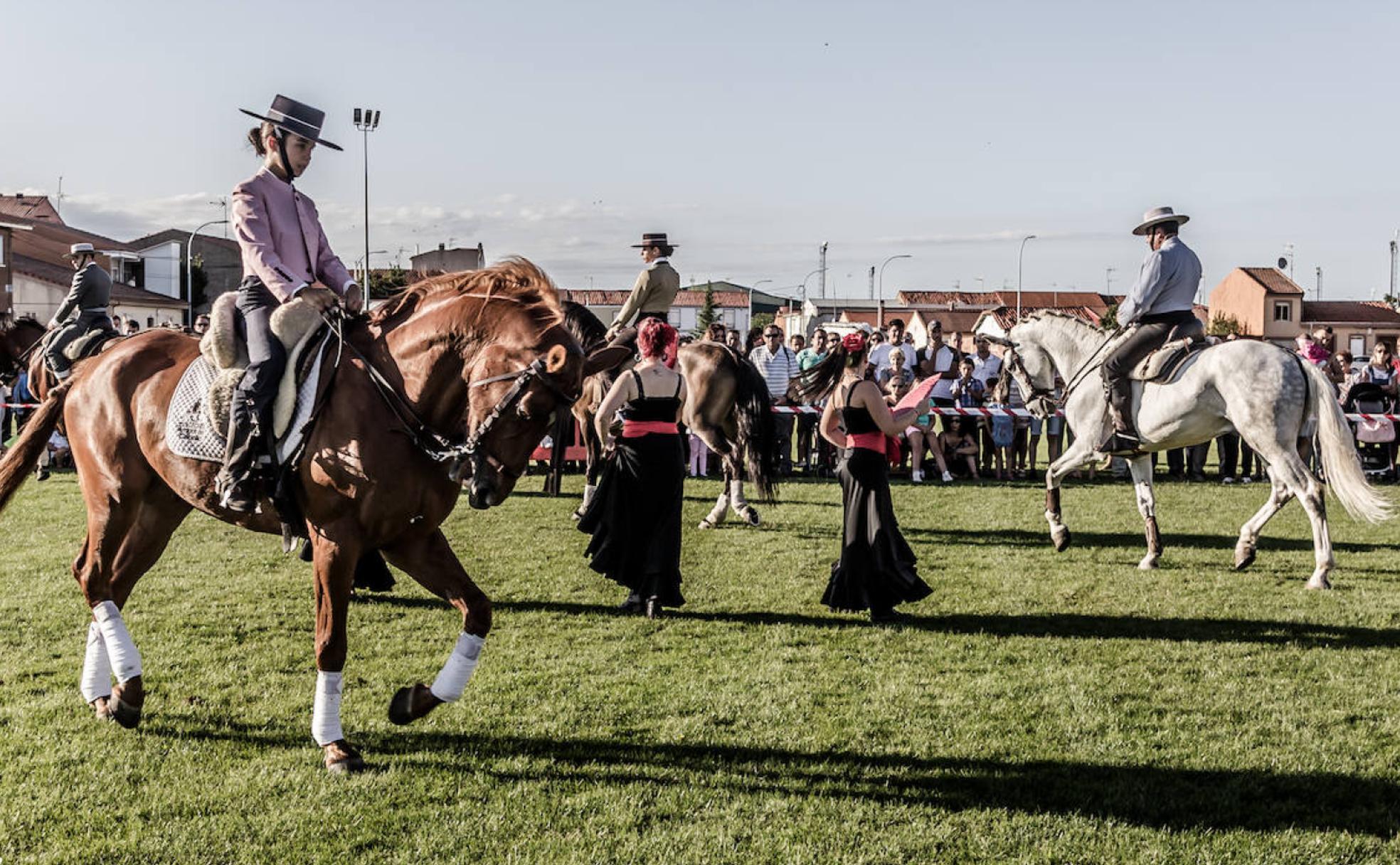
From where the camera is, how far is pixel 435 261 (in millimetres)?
69312

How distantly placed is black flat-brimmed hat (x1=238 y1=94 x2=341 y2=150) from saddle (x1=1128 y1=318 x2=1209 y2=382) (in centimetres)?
812

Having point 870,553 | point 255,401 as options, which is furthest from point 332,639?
point 870,553

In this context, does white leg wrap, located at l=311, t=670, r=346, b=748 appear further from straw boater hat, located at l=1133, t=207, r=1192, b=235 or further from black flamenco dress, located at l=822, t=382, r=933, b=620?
straw boater hat, located at l=1133, t=207, r=1192, b=235

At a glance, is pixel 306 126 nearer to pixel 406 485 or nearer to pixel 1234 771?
pixel 406 485

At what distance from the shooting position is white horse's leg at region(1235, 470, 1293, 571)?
34.5ft

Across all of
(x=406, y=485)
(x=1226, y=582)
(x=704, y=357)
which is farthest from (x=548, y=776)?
(x=704, y=357)

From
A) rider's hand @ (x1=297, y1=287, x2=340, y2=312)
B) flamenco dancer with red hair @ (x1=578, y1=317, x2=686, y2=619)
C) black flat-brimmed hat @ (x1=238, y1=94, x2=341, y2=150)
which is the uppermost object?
black flat-brimmed hat @ (x1=238, y1=94, x2=341, y2=150)

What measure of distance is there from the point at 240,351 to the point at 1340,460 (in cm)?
921

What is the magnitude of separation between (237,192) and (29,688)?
317 cm

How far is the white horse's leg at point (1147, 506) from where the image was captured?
35.3ft

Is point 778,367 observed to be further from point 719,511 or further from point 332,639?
point 332,639

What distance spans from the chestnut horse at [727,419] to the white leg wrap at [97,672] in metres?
7.03

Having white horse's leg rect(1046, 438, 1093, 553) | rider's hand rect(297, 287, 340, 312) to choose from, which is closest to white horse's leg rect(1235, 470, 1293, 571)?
white horse's leg rect(1046, 438, 1093, 553)

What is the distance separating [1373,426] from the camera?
62.1ft
